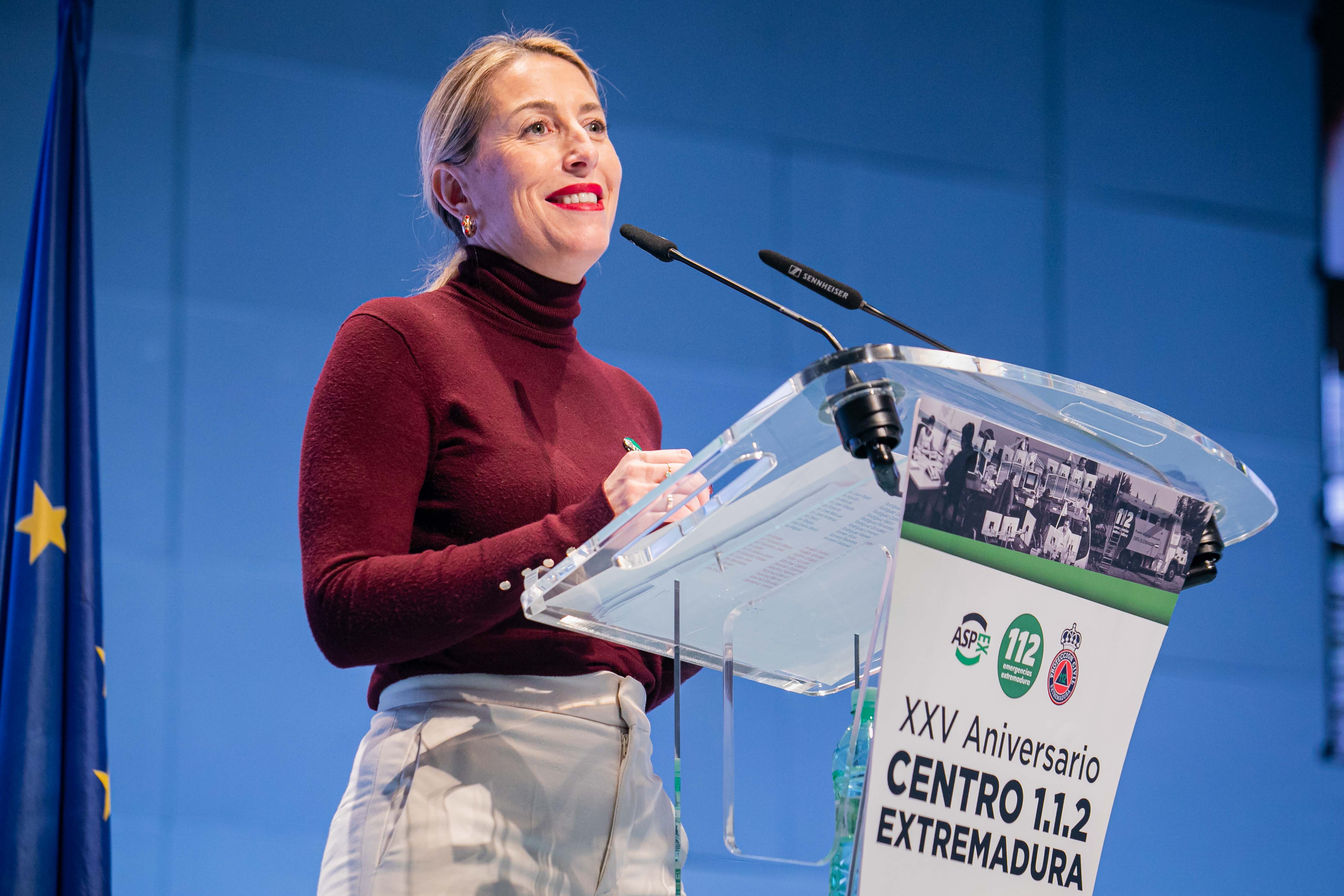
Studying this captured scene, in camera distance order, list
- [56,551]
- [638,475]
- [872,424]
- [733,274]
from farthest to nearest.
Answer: [733,274] < [56,551] < [638,475] < [872,424]

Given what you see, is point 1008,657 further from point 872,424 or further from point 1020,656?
point 872,424

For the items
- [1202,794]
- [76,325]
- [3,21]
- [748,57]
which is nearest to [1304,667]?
[1202,794]

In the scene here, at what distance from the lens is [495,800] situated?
4.10 ft

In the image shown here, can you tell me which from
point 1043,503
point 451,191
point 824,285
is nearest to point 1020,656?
point 1043,503

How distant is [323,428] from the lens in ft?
4.19

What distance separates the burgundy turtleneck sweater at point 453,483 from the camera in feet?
3.76

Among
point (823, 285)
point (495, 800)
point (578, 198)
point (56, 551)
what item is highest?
point (578, 198)

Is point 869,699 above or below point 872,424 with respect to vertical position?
below

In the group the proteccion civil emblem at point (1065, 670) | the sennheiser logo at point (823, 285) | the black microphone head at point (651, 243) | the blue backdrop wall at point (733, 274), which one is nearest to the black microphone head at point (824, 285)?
the sennheiser logo at point (823, 285)

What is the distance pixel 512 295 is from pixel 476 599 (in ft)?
1.72

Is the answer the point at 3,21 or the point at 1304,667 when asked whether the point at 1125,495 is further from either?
the point at 1304,667

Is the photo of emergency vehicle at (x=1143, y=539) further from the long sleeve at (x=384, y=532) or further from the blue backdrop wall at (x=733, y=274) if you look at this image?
the blue backdrop wall at (x=733, y=274)

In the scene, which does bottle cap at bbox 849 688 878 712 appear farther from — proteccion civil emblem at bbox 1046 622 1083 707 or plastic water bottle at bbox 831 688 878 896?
proteccion civil emblem at bbox 1046 622 1083 707

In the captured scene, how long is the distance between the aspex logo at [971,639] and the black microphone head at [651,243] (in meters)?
0.57
